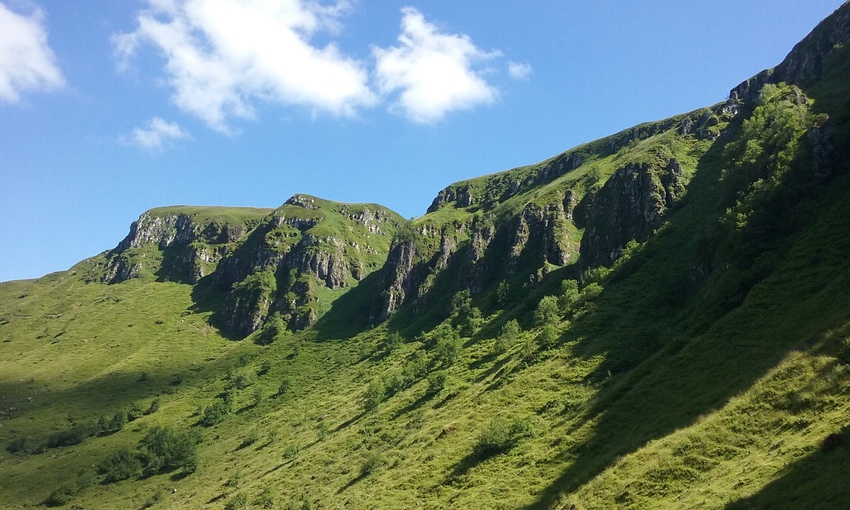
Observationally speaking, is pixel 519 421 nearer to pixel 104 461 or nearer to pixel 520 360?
pixel 520 360

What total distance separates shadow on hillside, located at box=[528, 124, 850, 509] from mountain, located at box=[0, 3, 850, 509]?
32 centimetres

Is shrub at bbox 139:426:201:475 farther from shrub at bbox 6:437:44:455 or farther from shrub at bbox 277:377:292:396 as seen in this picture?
shrub at bbox 6:437:44:455

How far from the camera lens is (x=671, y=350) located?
57562 millimetres

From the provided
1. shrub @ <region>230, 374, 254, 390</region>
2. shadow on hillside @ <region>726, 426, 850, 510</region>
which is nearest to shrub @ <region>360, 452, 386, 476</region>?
shadow on hillside @ <region>726, 426, 850, 510</region>

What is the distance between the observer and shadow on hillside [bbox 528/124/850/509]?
40688 millimetres

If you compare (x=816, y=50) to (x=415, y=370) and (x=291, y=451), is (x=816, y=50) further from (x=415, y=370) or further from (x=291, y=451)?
(x=291, y=451)

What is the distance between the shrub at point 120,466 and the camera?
4489 inches

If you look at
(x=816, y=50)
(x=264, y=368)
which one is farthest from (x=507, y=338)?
(x=816, y=50)

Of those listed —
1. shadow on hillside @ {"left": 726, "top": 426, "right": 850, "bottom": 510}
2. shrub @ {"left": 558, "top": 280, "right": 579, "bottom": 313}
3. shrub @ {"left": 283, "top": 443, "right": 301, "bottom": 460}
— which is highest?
shrub @ {"left": 558, "top": 280, "right": 579, "bottom": 313}

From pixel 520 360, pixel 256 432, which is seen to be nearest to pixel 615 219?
pixel 520 360

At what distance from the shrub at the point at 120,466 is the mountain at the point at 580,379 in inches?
23.5

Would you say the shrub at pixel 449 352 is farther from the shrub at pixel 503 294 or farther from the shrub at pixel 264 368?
the shrub at pixel 264 368

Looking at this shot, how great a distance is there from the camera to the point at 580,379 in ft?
219

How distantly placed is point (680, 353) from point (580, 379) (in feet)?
53.2
